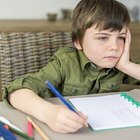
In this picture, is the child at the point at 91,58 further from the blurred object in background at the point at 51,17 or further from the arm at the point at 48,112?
the blurred object in background at the point at 51,17

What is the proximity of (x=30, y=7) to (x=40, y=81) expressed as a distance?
1.21 m

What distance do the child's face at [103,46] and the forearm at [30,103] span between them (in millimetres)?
313

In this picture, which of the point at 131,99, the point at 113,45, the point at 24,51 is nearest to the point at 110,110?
the point at 131,99

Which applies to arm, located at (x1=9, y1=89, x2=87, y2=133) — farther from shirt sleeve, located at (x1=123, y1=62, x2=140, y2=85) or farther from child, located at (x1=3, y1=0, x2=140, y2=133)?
shirt sleeve, located at (x1=123, y1=62, x2=140, y2=85)

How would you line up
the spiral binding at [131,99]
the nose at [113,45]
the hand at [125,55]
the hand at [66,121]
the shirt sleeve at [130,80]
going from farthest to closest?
the shirt sleeve at [130,80], the hand at [125,55], the nose at [113,45], the spiral binding at [131,99], the hand at [66,121]

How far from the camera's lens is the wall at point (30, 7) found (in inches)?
81.7

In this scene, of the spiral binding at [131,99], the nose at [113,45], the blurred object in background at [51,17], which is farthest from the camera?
the blurred object in background at [51,17]

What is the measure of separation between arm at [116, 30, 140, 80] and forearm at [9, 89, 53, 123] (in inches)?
16.1

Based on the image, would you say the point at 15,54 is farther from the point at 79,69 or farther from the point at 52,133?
the point at 52,133

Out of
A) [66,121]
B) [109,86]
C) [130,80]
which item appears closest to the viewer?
[66,121]

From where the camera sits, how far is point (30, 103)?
828 mm

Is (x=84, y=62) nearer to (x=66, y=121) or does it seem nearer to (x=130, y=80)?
(x=130, y=80)


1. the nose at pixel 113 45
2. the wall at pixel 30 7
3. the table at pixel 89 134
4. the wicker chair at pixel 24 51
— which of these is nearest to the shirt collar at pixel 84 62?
the nose at pixel 113 45

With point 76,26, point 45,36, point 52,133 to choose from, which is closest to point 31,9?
point 45,36
